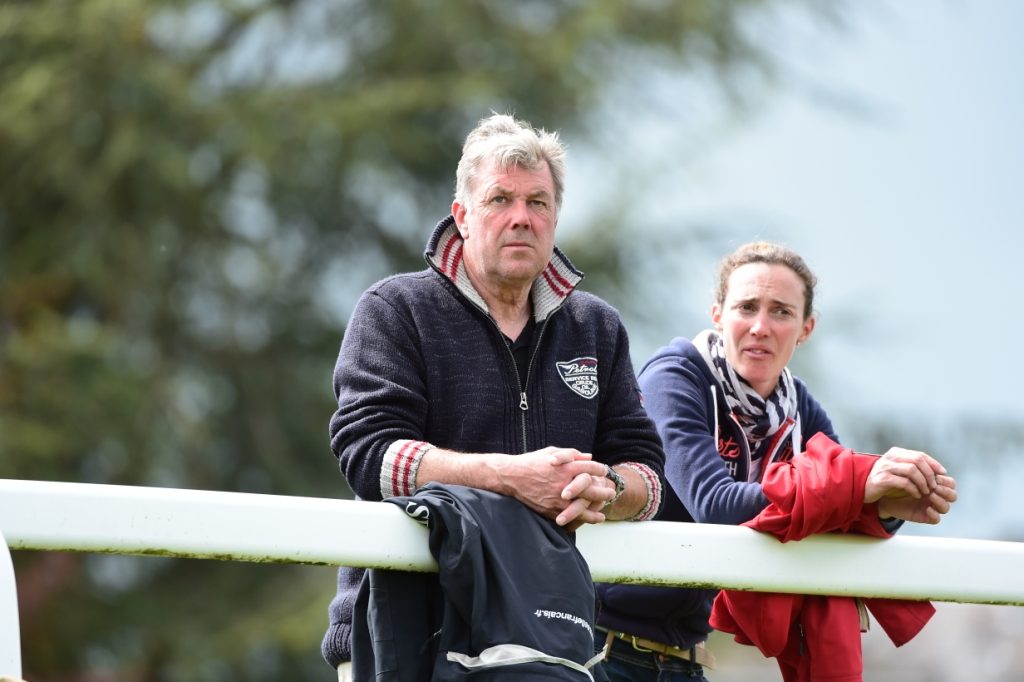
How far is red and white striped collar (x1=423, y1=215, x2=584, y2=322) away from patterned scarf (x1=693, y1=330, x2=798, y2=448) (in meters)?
0.40

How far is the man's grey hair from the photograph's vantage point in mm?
2641

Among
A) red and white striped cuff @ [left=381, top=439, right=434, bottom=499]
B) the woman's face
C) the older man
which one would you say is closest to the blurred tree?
the woman's face

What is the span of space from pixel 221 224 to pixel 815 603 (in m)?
8.79

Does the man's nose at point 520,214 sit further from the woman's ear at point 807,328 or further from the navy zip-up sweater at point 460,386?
the woman's ear at point 807,328

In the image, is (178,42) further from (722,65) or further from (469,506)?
(469,506)

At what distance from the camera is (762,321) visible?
2941 millimetres

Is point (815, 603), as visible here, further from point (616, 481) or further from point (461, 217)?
point (461, 217)

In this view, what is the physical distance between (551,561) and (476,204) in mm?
682

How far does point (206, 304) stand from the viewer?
11180 mm

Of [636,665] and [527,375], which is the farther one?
[636,665]

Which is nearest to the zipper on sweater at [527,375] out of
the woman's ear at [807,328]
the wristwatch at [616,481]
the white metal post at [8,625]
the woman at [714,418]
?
the wristwatch at [616,481]

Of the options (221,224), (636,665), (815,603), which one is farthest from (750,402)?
(221,224)

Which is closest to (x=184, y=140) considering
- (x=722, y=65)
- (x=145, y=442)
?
(x=145, y=442)

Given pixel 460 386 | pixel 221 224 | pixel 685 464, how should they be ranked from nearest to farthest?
pixel 460 386 → pixel 685 464 → pixel 221 224
